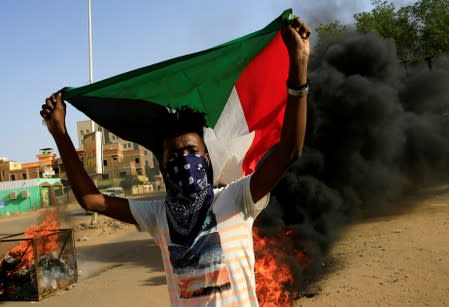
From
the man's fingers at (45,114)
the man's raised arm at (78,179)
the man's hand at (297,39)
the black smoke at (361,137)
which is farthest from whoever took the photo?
the black smoke at (361,137)

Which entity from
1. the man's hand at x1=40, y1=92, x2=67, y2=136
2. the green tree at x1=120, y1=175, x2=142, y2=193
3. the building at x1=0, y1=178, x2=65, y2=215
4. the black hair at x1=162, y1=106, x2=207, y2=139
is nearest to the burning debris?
the man's hand at x1=40, y1=92, x2=67, y2=136

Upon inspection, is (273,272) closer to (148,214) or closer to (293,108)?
(148,214)

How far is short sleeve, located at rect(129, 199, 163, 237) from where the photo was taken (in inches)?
87.4

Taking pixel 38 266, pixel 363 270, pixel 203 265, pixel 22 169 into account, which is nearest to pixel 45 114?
pixel 203 265

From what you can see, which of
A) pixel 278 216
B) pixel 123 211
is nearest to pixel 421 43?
pixel 278 216

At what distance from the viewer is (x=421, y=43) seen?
2200cm

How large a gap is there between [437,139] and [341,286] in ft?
29.6

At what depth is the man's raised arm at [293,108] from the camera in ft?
5.89

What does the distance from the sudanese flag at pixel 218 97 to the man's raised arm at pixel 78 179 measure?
1.19 ft

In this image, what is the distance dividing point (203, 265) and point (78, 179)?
923 mm

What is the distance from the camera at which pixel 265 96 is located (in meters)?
2.91

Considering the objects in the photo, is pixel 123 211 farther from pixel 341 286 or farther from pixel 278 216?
pixel 278 216

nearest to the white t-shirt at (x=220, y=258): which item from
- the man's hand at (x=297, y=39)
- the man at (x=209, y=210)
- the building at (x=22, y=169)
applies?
the man at (x=209, y=210)

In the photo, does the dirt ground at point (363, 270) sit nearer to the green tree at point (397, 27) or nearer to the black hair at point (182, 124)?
the black hair at point (182, 124)
